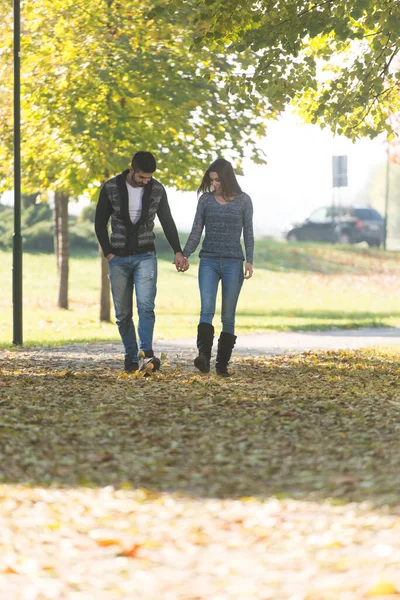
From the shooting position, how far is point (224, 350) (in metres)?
10.1

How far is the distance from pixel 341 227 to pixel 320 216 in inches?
58.0

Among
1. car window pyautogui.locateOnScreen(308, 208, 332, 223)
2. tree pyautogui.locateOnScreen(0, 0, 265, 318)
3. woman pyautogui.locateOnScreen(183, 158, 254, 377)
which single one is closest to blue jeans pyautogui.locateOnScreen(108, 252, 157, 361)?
woman pyautogui.locateOnScreen(183, 158, 254, 377)

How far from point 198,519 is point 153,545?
0.46 meters

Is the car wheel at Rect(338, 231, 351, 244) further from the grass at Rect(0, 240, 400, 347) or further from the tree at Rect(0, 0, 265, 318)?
the tree at Rect(0, 0, 265, 318)

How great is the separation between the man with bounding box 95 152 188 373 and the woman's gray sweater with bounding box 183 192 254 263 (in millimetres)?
273

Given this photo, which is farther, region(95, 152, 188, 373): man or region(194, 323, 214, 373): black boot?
region(194, 323, 214, 373): black boot

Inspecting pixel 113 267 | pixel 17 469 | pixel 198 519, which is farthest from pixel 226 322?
pixel 198 519

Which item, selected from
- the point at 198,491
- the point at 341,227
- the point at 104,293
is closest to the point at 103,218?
the point at 198,491

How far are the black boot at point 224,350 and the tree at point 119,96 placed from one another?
8855 millimetres

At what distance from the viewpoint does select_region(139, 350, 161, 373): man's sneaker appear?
10.0m

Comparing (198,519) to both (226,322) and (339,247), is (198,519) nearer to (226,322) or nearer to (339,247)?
(226,322)

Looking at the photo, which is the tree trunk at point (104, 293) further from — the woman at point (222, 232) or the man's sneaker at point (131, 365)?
the woman at point (222, 232)

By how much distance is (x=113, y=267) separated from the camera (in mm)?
9891

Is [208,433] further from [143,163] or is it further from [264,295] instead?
[264,295]
